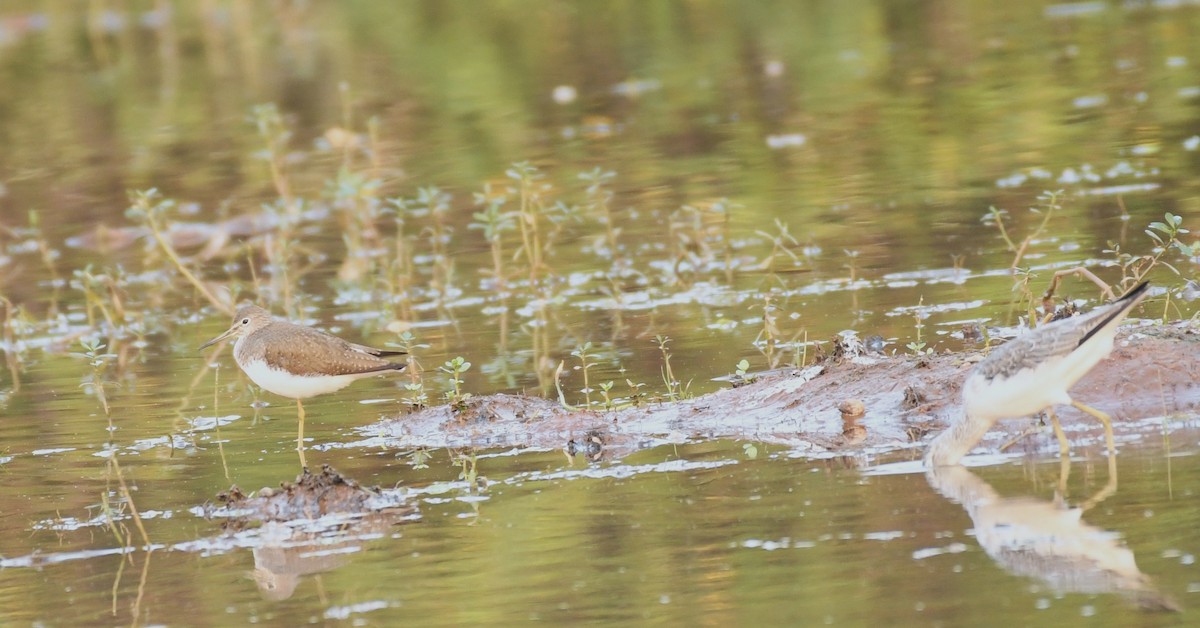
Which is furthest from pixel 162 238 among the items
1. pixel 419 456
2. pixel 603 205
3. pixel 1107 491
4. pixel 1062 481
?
pixel 1107 491

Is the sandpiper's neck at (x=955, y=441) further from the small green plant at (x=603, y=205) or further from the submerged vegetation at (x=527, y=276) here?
the small green plant at (x=603, y=205)

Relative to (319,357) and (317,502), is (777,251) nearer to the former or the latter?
(319,357)

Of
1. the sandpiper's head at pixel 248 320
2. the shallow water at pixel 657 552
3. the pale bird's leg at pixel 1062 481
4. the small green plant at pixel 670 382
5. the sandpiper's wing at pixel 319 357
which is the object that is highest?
the sandpiper's head at pixel 248 320

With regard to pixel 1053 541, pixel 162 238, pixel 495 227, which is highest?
pixel 162 238

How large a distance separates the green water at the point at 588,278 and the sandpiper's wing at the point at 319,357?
1.22 ft

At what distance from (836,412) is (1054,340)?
1.65 meters

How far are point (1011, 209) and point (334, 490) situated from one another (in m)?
7.02

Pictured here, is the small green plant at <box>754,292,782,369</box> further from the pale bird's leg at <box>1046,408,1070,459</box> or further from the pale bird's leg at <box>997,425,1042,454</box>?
the pale bird's leg at <box>1046,408,1070,459</box>

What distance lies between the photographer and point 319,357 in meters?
9.64

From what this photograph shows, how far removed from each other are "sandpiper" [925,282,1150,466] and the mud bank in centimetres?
39

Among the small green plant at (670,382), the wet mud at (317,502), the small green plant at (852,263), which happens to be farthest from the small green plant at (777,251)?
the wet mud at (317,502)

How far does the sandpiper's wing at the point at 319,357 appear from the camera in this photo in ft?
31.5

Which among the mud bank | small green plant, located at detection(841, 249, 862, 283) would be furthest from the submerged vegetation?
the mud bank

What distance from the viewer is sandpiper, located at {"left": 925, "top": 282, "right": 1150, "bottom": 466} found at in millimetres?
7199
